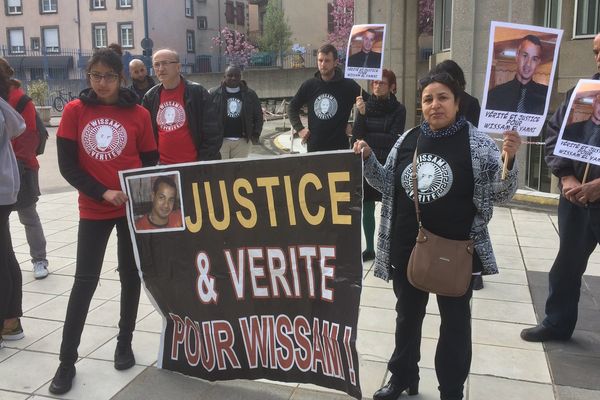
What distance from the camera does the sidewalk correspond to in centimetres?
344

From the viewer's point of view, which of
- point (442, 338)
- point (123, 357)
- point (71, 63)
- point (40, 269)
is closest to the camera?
point (442, 338)

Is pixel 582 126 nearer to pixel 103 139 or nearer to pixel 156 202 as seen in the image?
pixel 156 202

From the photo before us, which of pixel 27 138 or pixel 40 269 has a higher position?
pixel 27 138

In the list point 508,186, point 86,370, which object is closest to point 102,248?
point 86,370

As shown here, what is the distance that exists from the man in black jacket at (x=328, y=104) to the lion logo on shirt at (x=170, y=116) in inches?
59.5

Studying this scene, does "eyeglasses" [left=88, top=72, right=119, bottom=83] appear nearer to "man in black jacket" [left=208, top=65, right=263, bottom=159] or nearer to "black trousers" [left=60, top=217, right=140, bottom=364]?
"black trousers" [left=60, top=217, right=140, bottom=364]

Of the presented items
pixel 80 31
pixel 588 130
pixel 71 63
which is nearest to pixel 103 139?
pixel 588 130

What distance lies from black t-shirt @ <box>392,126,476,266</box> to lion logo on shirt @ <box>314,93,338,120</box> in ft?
9.49

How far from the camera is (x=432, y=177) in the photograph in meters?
2.88

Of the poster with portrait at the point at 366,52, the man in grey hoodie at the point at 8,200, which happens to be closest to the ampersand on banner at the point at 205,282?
the man in grey hoodie at the point at 8,200

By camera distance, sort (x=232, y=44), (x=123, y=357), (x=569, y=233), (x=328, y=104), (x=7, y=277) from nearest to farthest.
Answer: (x=123, y=357) → (x=569, y=233) → (x=7, y=277) → (x=328, y=104) → (x=232, y=44)

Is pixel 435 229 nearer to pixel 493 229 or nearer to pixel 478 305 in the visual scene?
pixel 478 305

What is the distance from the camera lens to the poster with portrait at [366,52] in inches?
223

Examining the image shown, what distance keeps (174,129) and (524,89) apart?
290 centimetres
